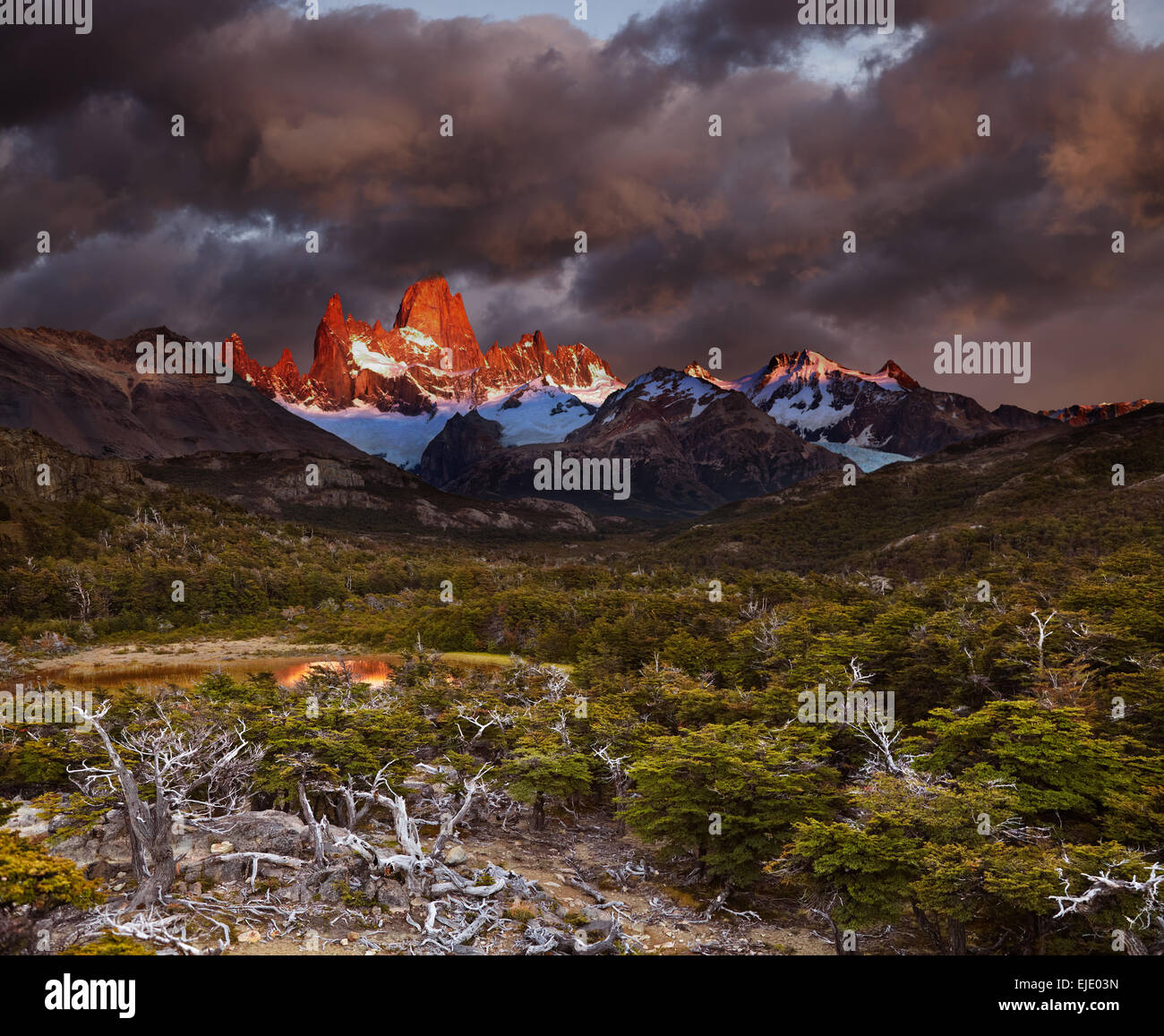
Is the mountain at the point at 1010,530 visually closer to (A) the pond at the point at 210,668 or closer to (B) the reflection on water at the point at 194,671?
(A) the pond at the point at 210,668

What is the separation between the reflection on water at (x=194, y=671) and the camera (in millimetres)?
A: 71188

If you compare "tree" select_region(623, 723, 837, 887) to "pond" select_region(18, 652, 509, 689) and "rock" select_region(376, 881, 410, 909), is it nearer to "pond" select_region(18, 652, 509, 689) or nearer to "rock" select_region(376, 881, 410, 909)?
"rock" select_region(376, 881, 410, 909)

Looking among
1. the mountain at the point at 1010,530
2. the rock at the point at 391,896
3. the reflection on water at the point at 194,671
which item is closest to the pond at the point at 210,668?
the reflection on water at the point at 194,671

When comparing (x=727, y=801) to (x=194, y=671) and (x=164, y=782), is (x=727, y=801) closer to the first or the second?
(x=164, y=782)

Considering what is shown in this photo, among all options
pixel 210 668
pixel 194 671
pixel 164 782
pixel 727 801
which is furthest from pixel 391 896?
pixel 210 668

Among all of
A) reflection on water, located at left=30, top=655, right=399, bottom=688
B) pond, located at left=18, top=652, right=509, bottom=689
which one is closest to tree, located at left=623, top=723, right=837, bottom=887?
pond, located at left=18, top=652, right=509, bottom=689

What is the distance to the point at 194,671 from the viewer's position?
77.6 m

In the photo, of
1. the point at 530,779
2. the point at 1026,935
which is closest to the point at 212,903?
the point at 530,779

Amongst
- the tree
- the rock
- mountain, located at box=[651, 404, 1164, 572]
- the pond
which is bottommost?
the pond

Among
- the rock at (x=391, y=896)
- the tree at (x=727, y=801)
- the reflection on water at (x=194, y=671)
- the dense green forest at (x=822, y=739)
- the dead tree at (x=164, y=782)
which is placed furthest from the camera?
the reflection on water at (x=194, y=671)

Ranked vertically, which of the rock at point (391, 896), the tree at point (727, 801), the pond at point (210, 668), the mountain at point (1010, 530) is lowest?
the pond at point (210, 668)

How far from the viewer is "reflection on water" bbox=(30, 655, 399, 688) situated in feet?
234
